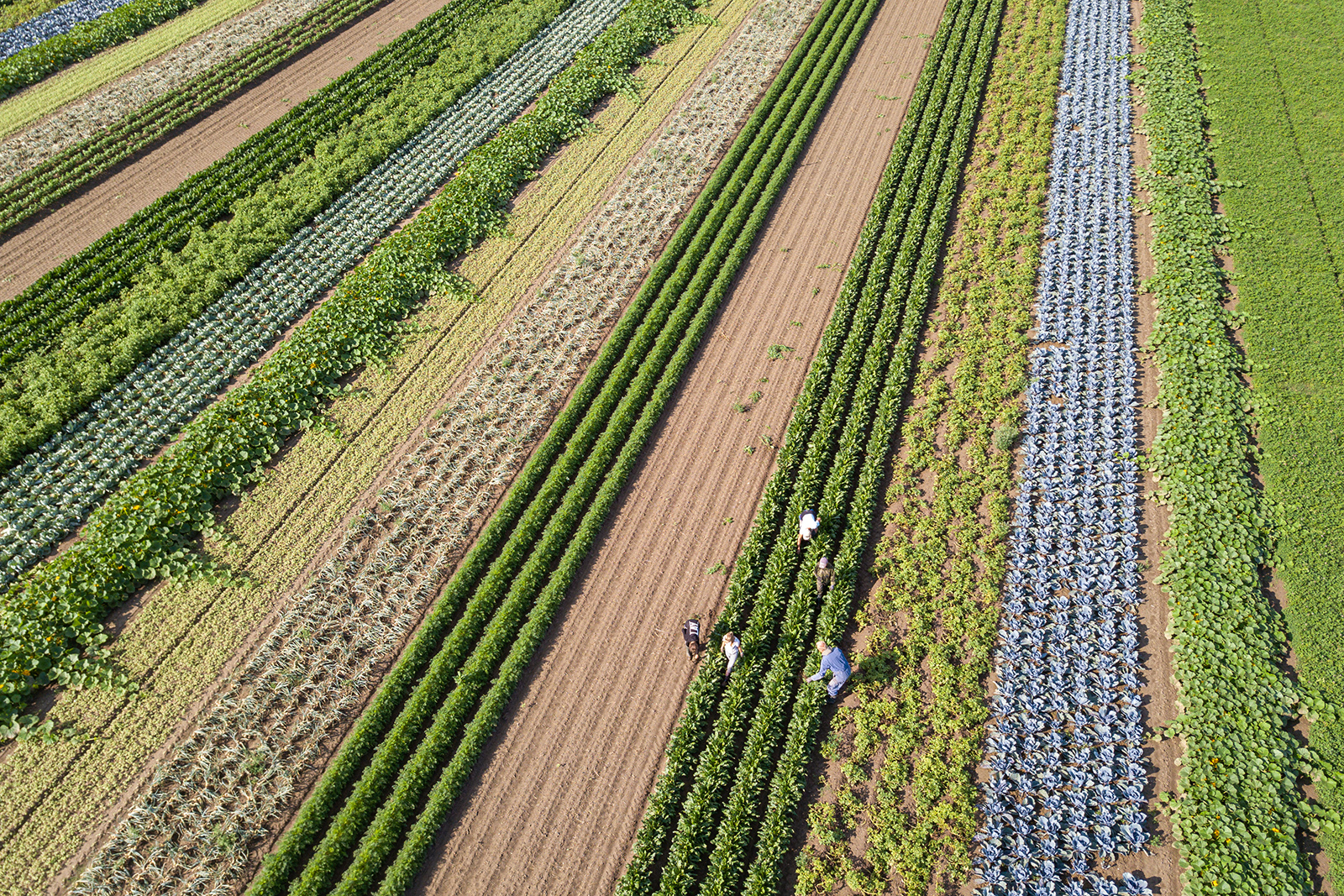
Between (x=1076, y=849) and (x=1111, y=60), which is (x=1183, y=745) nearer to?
(x=1076, y=849)

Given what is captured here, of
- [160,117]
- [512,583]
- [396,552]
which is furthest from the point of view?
[160,117]

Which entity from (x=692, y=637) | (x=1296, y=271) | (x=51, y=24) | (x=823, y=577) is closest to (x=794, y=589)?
(x=823, y=577)

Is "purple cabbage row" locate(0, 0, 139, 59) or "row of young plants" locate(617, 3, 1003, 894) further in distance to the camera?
"purple cabbage row" locate(0, 0, 139, 59)

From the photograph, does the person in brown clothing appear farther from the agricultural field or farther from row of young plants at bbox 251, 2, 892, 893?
row of young plants at bbox 251, 2, 892, 893

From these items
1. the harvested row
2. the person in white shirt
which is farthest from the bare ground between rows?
the person in white shirt

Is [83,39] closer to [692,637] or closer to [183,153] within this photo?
[183,153]

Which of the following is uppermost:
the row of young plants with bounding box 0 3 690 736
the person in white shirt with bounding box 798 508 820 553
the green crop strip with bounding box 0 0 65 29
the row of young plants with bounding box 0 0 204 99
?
the green crop strip with bounding box 0 0 65 29

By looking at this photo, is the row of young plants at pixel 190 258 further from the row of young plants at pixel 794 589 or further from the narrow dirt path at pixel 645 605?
the row of young plants at pixel 794 589
